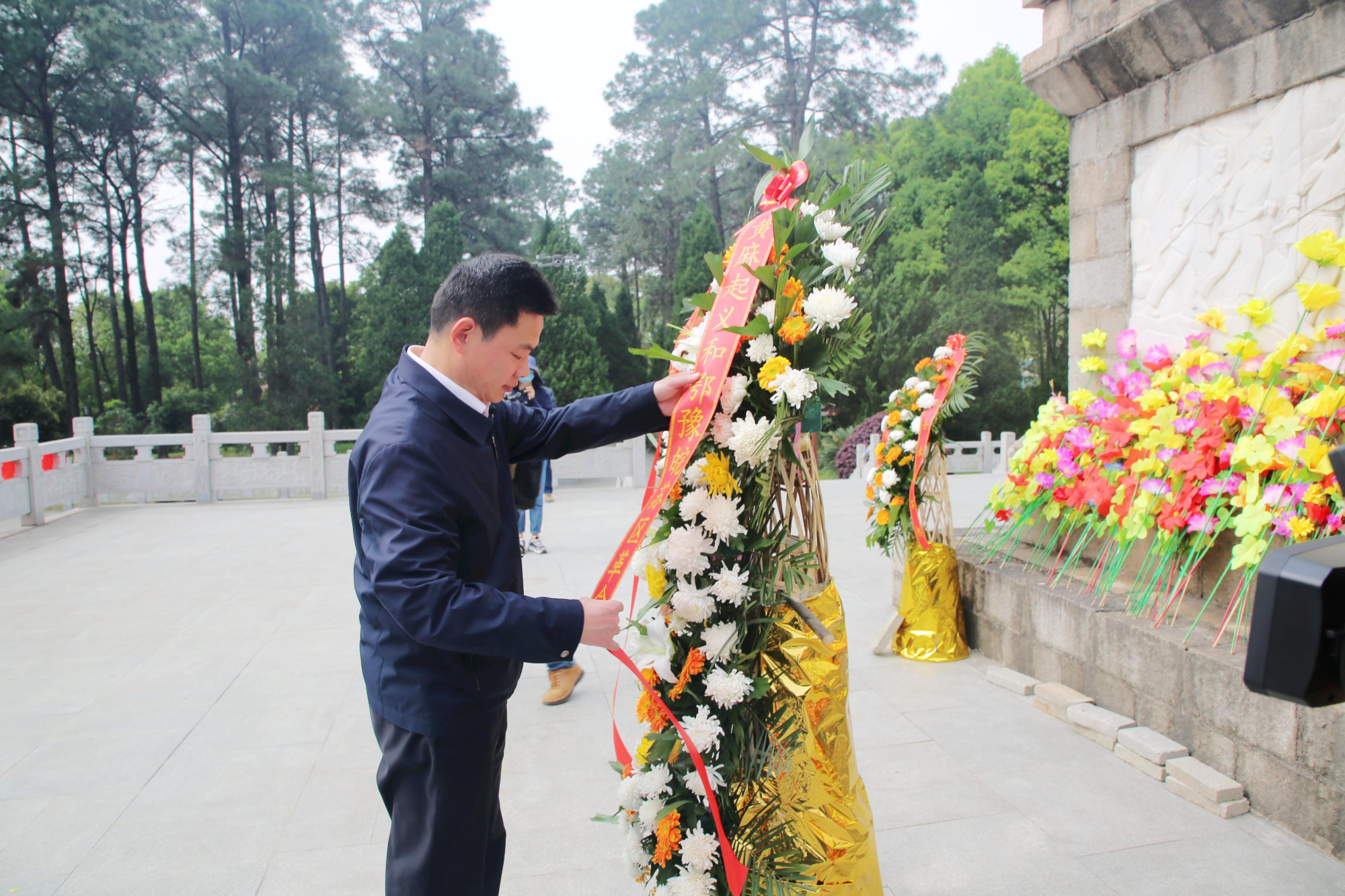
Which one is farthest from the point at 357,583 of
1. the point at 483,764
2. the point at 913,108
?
the point at 913,108

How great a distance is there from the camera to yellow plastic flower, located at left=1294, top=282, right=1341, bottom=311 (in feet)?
9.51

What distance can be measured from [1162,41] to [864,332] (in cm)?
291

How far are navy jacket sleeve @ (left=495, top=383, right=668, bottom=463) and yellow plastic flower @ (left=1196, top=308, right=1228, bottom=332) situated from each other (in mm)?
2575

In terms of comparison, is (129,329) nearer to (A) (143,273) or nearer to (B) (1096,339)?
(A) (143,273)

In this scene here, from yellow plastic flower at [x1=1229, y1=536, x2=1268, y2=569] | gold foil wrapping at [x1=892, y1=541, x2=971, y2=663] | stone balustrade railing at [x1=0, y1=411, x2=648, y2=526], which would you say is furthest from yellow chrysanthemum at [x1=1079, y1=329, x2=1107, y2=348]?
stone balustrade railing at [x1=0, y1=411, x2=648, y2=526]

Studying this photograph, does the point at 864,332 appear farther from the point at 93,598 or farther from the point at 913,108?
the point at 913,108

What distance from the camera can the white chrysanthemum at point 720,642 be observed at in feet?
5.84

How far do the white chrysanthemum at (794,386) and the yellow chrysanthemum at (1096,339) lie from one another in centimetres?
295

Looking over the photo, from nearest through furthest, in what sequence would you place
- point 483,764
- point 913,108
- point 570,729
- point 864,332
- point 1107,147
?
point 483,764 → point 864,332 → point 570,729 → point 1107,147 → point 913,108

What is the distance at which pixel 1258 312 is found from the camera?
10.3ft

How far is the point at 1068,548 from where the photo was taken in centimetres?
407

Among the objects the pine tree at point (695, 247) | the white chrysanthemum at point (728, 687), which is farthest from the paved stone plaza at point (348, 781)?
the pine tree at point (695, 247)

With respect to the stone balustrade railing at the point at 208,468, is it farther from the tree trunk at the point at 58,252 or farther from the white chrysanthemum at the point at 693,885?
the tree trunk at the point at 58,252

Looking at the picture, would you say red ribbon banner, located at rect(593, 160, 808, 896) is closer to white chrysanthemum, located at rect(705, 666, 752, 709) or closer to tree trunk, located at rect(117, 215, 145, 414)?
white chrysanthemum, located at rect(705, 666, 752, 709)
